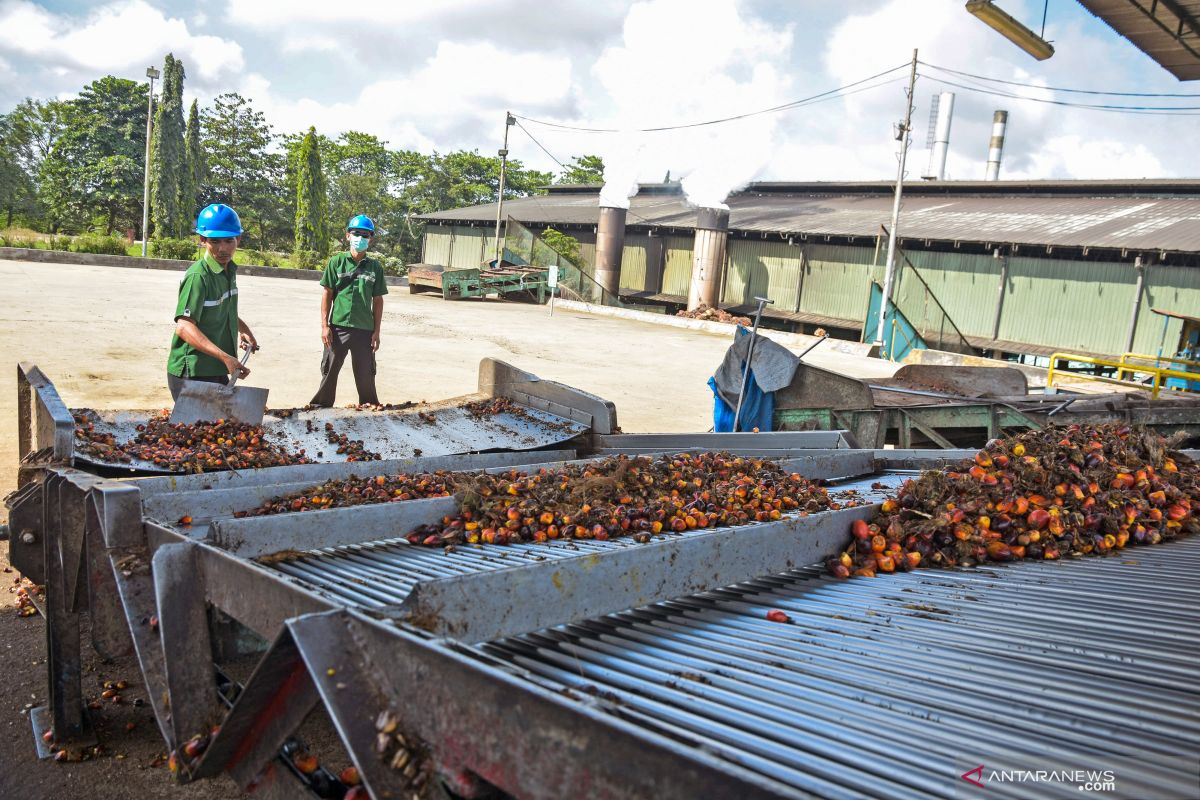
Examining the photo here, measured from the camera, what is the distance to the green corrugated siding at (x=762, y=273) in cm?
2628

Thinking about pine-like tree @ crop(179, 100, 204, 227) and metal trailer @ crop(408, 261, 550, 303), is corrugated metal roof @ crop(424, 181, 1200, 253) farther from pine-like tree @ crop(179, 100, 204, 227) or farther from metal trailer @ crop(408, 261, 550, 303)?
pine-like tree @ crop(179, 100, 204, 227)

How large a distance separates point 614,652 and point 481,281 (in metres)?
25.7

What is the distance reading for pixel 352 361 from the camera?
711 cm

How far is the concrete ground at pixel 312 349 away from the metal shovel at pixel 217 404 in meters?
2.35

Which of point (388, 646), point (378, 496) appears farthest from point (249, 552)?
point (388, 646)

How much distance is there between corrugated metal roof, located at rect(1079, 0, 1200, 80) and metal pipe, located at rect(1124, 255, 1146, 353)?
42.2 feet

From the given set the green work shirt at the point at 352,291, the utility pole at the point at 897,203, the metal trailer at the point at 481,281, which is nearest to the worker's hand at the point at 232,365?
the green work shirt at the point at 352,291

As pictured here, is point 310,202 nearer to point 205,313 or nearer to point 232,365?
point 205,313

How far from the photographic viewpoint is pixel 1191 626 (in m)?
2.62

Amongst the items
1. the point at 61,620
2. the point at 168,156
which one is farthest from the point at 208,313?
the point at 168,156

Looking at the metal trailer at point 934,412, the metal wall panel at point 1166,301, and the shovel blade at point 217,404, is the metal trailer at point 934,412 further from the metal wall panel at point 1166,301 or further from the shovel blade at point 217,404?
the metal wall panel at point 1166,301

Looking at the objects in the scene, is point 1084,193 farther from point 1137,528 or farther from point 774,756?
point 774,756

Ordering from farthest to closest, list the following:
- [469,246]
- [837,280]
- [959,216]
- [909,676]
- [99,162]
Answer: [99,162]
[469,246]
[837,280]
[959,216]
[909,676]

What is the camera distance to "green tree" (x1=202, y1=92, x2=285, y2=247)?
162 feet
